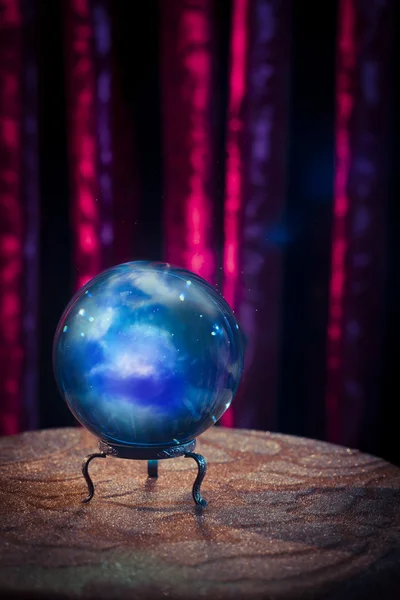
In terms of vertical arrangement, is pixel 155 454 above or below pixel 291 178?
below

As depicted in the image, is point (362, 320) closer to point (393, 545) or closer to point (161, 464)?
point (161, 464)

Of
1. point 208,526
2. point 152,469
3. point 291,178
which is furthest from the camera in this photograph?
point 291,178

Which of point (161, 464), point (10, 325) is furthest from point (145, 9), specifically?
point (161, 464)

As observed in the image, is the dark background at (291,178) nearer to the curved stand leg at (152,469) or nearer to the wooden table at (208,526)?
the wooden table at (208,526)

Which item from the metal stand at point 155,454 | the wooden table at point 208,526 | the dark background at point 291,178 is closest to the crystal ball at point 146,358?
the metal stand at point 155,454

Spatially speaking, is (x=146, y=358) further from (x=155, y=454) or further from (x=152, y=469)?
(x=152, y=469)

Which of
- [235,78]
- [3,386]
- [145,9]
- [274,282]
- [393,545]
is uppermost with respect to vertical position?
[145,9]

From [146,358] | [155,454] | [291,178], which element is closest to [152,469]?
[155,454]
